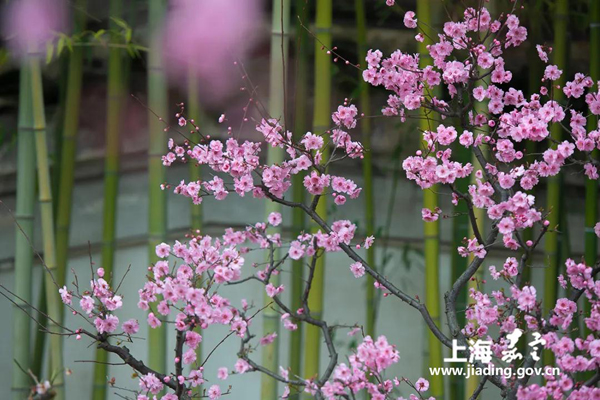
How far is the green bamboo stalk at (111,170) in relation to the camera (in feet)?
8.00

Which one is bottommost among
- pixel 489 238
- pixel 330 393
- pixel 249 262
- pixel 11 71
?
pixel 330 393

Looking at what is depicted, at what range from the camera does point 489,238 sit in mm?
1569

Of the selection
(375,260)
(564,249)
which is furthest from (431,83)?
(564,249)

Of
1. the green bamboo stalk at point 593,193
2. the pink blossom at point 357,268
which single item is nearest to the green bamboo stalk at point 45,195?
the pink blossom at point 357,268

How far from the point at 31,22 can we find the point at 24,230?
2.10 feet

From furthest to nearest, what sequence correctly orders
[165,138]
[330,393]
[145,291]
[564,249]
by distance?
1. [564,249]
2. [165,138]
3. [145,291]
4. [330,393]

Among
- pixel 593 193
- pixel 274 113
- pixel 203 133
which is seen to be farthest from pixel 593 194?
pixel 203 133

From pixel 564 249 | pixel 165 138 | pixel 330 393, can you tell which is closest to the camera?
pixel 330 393

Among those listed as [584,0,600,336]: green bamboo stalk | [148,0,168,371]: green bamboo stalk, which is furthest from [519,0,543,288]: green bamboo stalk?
[148,0,168,371]: green bamboo stalk

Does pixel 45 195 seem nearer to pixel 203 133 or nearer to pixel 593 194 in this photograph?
pixel 203 133

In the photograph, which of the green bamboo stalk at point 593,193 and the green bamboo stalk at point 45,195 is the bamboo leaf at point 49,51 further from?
the green bamboo stalk at point 593,193

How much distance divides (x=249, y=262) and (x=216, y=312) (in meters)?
1.05

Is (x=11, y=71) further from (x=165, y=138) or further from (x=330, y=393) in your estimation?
(x=330, y=393)

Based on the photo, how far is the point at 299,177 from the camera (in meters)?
2.42
